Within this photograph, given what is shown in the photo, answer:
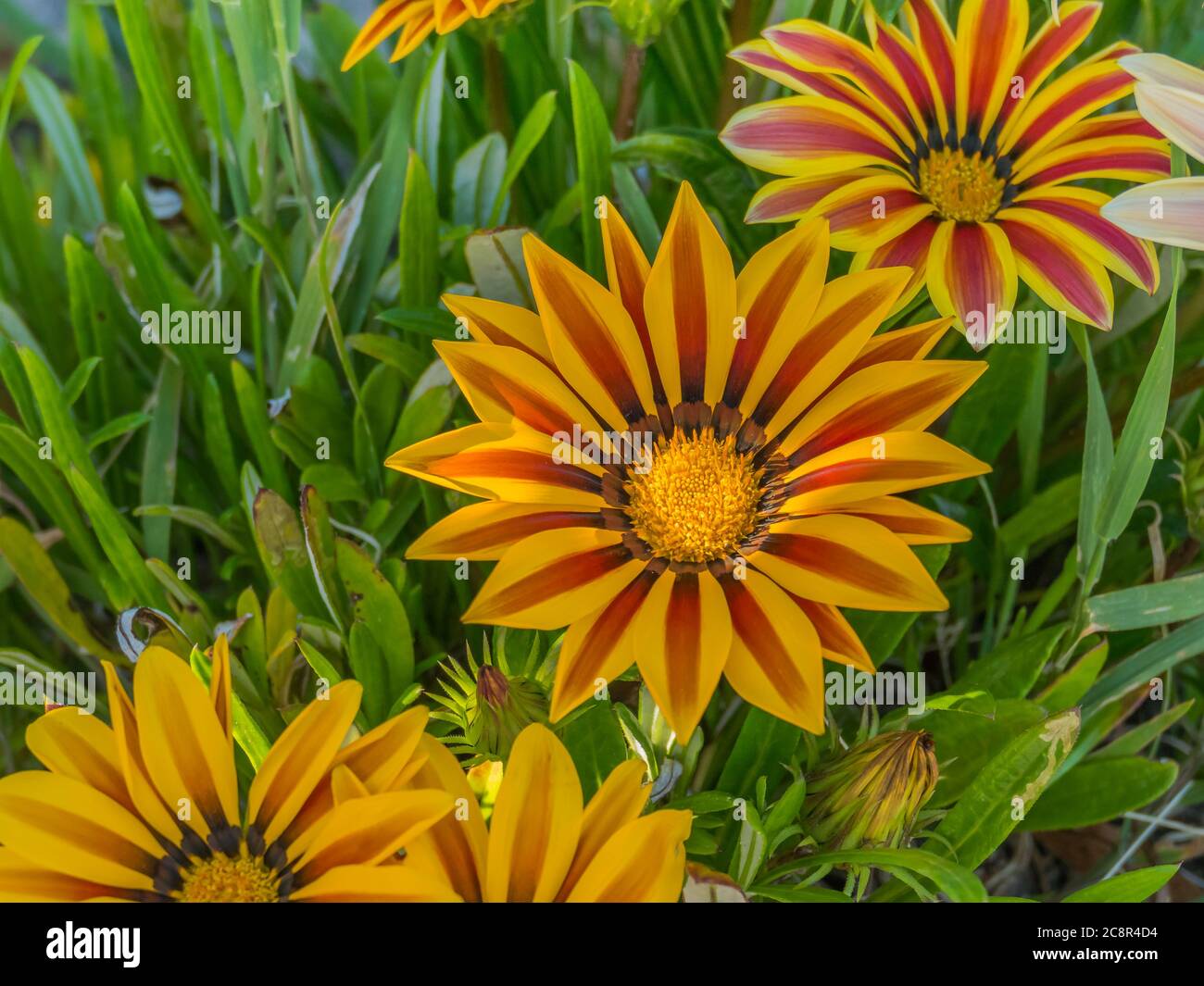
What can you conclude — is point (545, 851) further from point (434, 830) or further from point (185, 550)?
point (185, 550)

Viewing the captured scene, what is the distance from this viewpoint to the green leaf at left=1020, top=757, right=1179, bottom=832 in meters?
0.81

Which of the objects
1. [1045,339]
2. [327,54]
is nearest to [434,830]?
[1045,339]

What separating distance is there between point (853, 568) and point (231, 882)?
40cm

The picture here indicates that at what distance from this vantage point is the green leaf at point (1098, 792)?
2.65 feet

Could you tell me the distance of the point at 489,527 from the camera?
0.66 m

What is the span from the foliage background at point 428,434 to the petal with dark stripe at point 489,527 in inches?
3.2

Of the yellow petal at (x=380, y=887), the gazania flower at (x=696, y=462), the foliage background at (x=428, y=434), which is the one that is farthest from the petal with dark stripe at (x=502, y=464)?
the yellow petal at (x=380, y=887)

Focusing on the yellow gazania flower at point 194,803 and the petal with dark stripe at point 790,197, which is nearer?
the yellow gazania flower at point 194,803

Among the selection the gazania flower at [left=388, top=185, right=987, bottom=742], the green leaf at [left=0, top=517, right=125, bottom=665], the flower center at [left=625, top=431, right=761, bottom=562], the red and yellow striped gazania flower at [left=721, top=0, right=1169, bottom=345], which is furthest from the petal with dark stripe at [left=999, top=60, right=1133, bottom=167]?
the green leaf at [left=0, top=517, right=125, bottom=665]

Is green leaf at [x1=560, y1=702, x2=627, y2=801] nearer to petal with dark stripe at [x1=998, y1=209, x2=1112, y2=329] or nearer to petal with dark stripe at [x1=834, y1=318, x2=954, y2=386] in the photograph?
petal with dark stripe at [x1=834, y1=318, x2=954, y2=386]

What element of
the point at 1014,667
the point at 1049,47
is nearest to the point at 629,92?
the point at 1049,47

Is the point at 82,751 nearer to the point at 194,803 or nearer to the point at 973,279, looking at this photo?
the point at 194,803

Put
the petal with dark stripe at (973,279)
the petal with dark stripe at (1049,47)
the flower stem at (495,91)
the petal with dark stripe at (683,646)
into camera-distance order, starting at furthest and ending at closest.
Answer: the flower stem at (495,91) → the petal with dark stripe at (1049,47) → the petal with dark stripe at (973,279) → the petal with dark stripe at (683,646)

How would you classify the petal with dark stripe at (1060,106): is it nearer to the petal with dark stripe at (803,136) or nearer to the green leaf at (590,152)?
the petal with dark stripe at (803,136)
